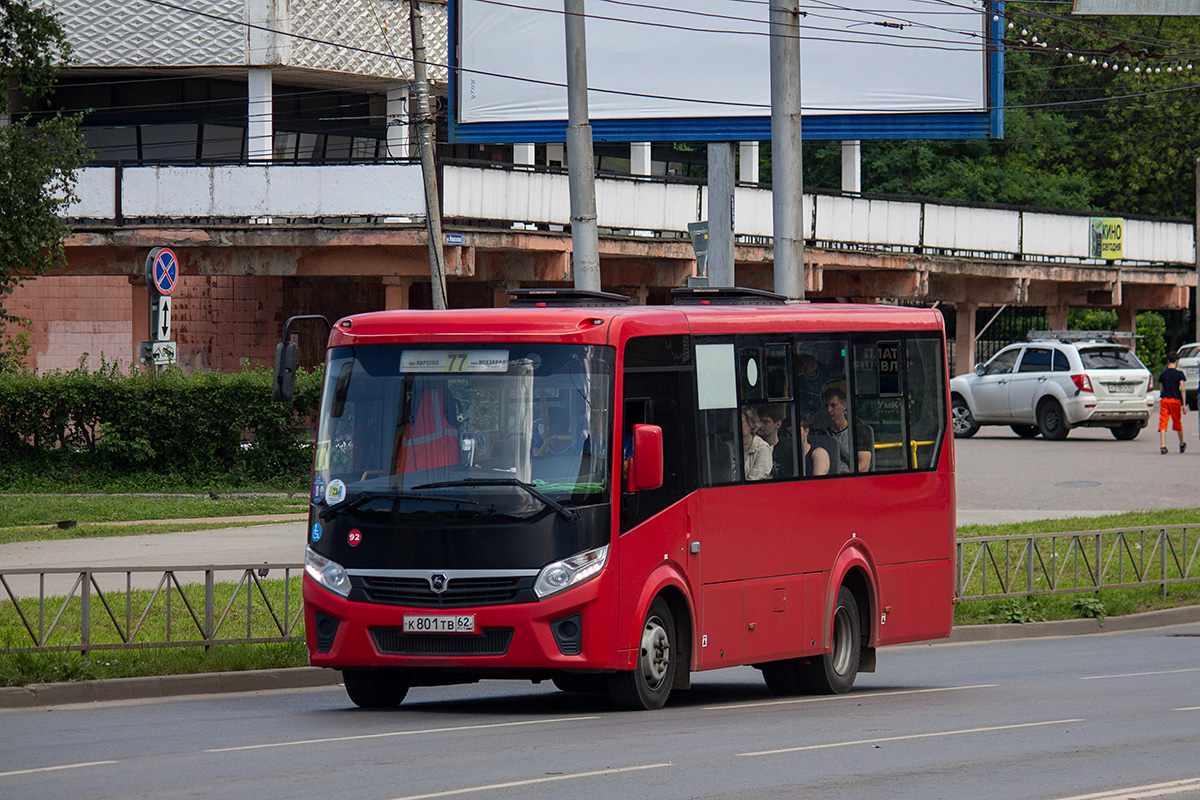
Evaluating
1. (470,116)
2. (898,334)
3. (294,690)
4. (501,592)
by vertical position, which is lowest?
A: (294,690)

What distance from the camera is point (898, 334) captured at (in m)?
14.4

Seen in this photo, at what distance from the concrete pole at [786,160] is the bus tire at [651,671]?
7.24 m

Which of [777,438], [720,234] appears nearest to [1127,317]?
→ [720,234]

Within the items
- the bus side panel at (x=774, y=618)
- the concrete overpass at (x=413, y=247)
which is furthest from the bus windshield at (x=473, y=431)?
the concrete overpass at (x=413, y=247)

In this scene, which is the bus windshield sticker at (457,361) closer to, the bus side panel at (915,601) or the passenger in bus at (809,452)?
the passenger in bus at (809,452)

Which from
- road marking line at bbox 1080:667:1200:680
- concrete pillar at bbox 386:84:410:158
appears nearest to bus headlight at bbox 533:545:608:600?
road marking line at bbox 1080:667:1200:680

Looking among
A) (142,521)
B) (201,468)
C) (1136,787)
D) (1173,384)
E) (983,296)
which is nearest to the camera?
(1136,787)

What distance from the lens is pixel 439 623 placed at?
10977 millimetres

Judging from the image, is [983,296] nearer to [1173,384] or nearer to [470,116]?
[1173,384]

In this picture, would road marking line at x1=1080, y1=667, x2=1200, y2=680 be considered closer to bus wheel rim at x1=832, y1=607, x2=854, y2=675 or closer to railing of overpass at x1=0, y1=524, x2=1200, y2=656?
bus wheel rim at x1=832, y1=607, x2=854, y2=675

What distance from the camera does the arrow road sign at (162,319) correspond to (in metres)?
22.9

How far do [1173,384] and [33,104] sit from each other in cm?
2701

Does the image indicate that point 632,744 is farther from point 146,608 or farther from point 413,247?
point 413,247

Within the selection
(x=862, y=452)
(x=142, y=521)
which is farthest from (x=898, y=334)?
(x=142, y=521)
